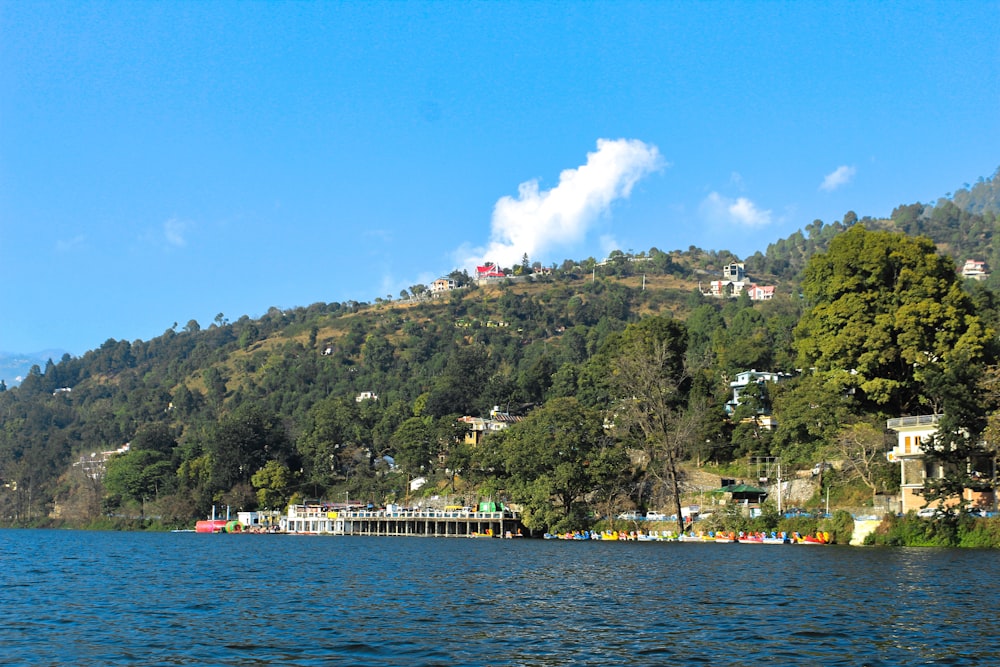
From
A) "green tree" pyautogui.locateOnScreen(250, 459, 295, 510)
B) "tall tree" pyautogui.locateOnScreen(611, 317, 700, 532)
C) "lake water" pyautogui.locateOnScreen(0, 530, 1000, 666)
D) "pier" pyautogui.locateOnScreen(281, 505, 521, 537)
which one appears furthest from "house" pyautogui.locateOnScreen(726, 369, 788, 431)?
"green tree" pyautogui.locateOnScreen(250, 459, 295, 510)

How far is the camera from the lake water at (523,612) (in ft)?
76.4

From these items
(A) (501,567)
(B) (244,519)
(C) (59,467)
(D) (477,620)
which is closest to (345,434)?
(B) (244,519)

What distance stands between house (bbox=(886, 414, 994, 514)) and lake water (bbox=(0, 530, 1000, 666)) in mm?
9199

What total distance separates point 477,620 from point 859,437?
150 ft

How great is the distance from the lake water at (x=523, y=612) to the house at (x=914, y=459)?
9.20 meters

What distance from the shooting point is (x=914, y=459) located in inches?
2500

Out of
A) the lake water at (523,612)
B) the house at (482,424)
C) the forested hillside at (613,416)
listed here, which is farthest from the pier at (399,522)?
the lake water at (523,612)

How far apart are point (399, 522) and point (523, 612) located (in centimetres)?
8081

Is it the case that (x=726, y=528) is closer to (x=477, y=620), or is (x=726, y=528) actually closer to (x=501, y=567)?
(x=501, y=567)

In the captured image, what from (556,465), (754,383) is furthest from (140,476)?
(754,383)

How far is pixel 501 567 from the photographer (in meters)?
49.6

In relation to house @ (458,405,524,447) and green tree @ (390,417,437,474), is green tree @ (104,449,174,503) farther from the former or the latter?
house @ (458,405,524,447)

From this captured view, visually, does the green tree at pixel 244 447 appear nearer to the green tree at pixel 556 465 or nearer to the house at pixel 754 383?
the green tree at pixel 556 465

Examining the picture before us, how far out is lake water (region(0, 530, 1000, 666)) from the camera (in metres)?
23.3
